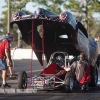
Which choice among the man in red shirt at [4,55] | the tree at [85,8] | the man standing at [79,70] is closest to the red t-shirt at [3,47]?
the man in red shirt at [4,55]

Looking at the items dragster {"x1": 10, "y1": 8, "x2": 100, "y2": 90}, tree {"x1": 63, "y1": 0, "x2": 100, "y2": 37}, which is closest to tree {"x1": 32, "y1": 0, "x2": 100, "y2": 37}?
tree {"x1": 63, "y1": 0, "x2": 100, "y2": 37}

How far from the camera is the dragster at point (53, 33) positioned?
13.5m

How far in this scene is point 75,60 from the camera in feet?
51.7

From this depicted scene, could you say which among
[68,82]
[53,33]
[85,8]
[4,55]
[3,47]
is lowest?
[68,82]

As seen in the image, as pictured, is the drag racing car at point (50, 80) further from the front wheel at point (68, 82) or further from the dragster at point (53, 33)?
the dragster at point (53, 33)

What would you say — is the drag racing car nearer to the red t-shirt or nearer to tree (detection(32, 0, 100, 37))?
the red t-shirt

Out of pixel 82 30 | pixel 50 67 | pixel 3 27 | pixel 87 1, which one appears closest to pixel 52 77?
pixel 50 67

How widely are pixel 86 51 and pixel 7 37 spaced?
291 cm

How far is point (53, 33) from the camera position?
1595 cm

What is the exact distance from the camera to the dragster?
13.5 meters

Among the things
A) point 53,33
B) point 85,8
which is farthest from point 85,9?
point 53,33

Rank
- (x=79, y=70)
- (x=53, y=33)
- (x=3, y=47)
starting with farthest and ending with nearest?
(x=53, y=33)
(x=3, y=47)
(x=79, y=70)

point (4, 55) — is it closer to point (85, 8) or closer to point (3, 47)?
point (3, 47)

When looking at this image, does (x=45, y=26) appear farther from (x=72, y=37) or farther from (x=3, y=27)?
(x=3, y=27)
